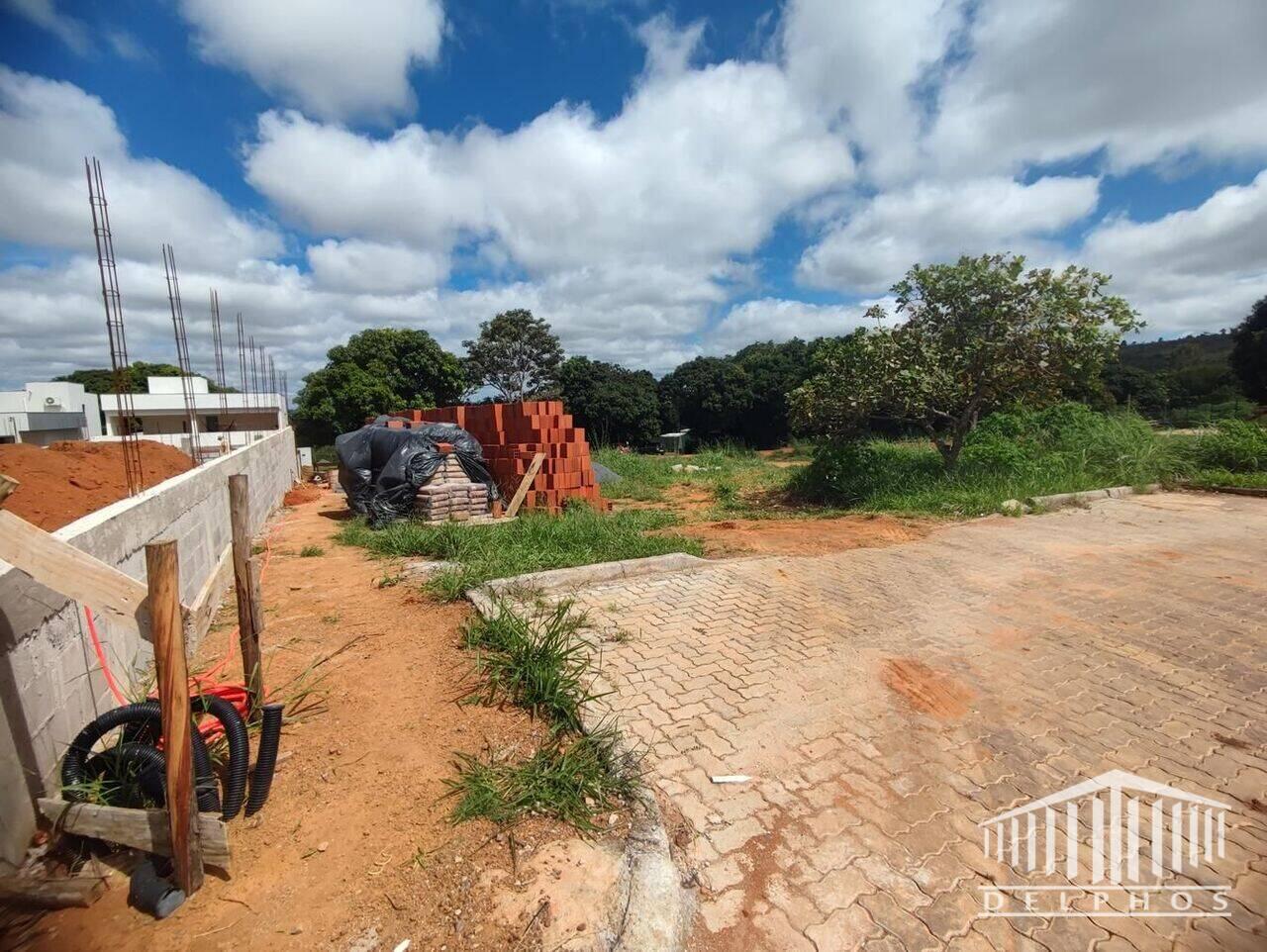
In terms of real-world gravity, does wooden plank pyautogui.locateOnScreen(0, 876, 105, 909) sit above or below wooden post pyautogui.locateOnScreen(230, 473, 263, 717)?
below

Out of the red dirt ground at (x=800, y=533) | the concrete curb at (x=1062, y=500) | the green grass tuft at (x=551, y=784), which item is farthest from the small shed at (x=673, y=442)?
the green grass tuft at (x=551, y=784)

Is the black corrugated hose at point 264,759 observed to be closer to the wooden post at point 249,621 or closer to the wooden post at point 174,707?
the wooden post at point 174,707

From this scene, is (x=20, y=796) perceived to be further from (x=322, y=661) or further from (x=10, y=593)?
(x=322, y=661)

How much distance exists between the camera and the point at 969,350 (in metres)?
9.27

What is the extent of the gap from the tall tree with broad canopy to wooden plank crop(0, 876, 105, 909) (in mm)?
10010

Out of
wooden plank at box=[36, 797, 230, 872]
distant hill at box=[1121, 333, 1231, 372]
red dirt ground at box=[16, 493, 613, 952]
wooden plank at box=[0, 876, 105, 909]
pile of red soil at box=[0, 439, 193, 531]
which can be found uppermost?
distant hill at box=[1121, 333, 1231, 372]

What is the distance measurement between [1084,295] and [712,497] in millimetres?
6865

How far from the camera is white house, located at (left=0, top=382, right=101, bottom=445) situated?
2188 cm

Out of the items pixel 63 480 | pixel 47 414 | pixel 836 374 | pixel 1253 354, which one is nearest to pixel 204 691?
pixel 63 480

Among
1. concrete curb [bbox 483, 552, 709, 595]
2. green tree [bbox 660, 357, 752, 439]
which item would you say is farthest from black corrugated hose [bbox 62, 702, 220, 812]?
green tree [bbox 660, 357, 752, 439]

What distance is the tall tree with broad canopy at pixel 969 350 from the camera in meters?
8.95

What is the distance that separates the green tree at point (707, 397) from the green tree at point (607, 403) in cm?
282

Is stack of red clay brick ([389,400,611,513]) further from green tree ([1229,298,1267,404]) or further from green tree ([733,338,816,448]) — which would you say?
green tree ([1229,298,1267,404])

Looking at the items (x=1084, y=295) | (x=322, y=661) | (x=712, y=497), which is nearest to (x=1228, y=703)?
(x=322, y=661)
